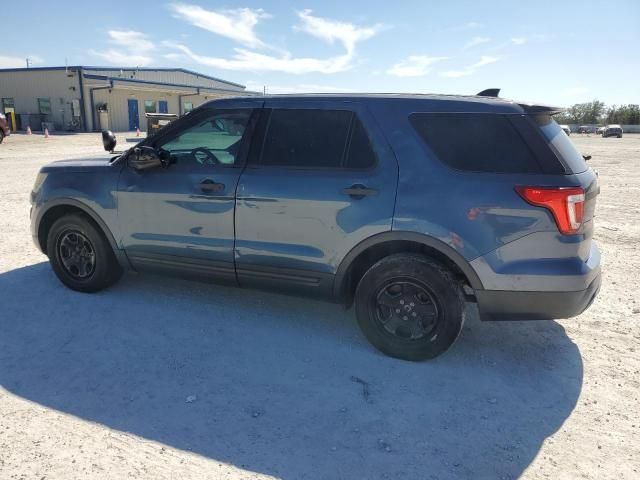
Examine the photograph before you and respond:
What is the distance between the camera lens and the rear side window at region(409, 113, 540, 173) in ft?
9.69

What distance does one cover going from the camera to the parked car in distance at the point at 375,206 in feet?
9.61

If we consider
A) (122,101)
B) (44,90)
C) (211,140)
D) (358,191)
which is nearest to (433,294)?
(358,191)

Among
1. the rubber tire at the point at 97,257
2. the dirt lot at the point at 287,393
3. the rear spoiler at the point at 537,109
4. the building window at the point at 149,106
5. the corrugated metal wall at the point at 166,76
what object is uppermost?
the corrugated metal wall at the point at 166,76

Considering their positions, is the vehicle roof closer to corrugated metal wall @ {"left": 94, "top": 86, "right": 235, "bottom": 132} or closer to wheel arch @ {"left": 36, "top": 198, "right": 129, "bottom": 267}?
wheel arch @ {"left": 36, "top": 198, "right": 129, "bottom": 267}

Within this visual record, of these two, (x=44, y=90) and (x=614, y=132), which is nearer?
(x=44, y=90)

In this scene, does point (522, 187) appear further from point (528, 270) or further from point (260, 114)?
point (260, 114)

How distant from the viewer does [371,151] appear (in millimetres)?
3271

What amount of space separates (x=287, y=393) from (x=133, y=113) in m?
40.3

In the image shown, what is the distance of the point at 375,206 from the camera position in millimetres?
3189

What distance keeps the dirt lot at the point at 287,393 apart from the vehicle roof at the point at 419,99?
5.88 feet

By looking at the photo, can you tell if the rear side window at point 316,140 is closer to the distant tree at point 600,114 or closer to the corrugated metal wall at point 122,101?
the corrugated metal wall at point 122,101

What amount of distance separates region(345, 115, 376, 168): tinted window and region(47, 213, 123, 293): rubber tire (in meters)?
2.45

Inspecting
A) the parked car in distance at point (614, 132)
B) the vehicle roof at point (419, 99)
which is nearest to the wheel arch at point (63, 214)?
the vehicle roof at point (419, 99)

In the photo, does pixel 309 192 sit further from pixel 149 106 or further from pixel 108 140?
pixel 149 106
